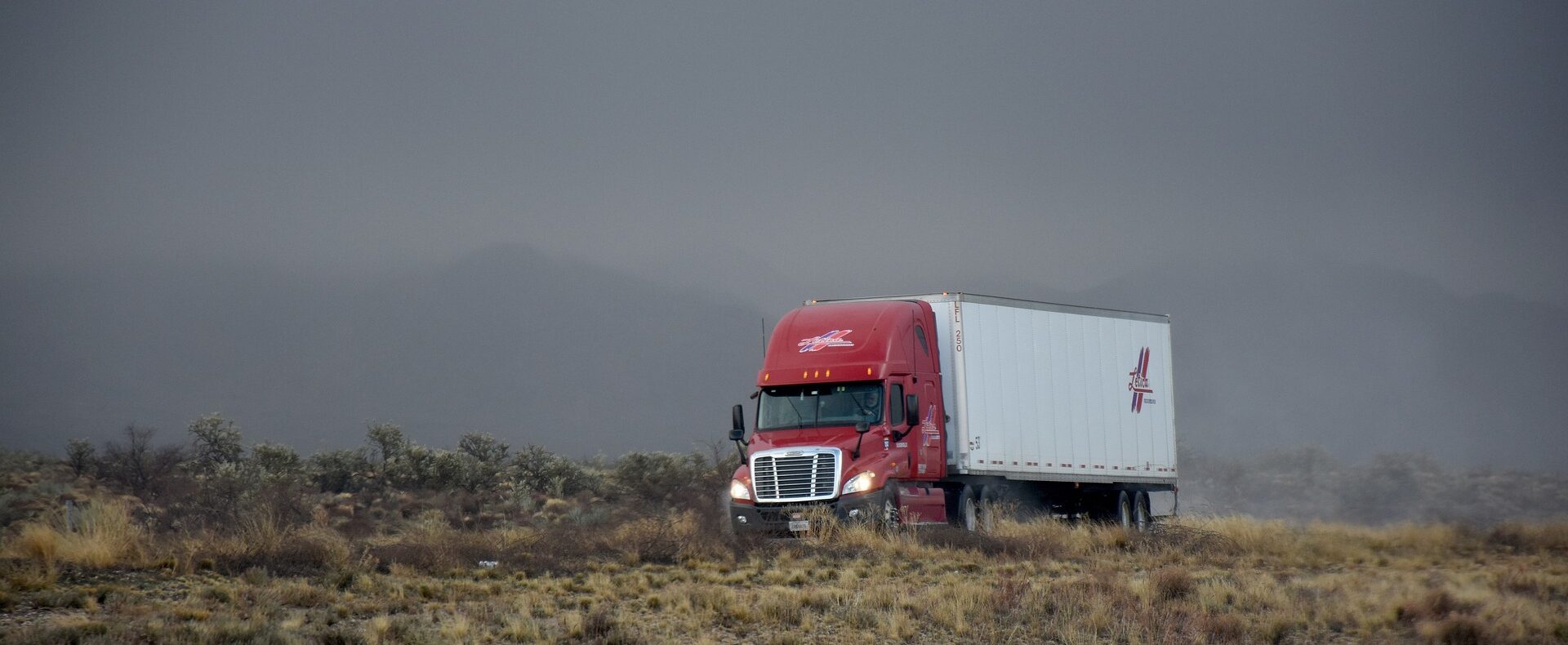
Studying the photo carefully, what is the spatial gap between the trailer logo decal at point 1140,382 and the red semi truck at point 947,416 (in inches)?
1.8

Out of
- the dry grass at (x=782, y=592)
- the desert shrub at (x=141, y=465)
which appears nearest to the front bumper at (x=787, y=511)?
the dry grass at (x=782, y=592)

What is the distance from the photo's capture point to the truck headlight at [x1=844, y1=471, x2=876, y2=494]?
66.9 ft

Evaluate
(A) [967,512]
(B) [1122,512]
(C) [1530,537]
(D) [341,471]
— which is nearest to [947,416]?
(A) [967,512]

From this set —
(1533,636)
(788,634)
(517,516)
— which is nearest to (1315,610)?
(1533,636)

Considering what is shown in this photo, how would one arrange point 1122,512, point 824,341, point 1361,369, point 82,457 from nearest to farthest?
point 824,341 < point 1122,512 < point 82,457 < point 1361,369

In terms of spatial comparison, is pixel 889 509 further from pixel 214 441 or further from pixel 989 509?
pixel 214 441

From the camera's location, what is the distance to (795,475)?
2081cm

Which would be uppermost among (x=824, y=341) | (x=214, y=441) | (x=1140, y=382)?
(x=824, y=341)

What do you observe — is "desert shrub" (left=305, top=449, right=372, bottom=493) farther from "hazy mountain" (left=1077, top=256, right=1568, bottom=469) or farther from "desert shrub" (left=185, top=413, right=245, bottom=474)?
"hazy mountain" (left=1077, top=256, right=1568, bottom=469)

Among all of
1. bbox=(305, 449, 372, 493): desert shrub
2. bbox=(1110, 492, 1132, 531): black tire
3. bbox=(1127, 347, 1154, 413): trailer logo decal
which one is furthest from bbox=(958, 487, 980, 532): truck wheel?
bbox=(305, 449, 372, 493): desert shrub

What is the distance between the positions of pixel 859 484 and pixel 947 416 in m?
3.32

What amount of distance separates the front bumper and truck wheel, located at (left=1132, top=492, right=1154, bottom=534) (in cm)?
1006

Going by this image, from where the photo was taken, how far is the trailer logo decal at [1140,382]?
27938 mm

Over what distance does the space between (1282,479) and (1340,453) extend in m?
36.5
